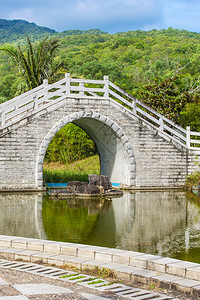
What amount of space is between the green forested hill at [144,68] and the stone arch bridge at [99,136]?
4.73 metres

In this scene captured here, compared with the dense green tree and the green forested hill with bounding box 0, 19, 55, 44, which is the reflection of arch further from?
the green forested hill with bounding box 0, 19, 55, 44

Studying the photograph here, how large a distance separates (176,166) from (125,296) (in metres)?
15.4

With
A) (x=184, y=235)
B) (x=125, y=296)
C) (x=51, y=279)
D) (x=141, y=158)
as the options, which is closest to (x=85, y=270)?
(x=51, y=279)

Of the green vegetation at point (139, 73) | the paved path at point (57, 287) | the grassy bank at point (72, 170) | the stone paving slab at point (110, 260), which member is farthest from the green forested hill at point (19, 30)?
the paved path at point (57, 287)

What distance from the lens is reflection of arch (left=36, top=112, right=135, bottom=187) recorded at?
18047mm

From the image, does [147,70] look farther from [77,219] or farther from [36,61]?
[77,219]

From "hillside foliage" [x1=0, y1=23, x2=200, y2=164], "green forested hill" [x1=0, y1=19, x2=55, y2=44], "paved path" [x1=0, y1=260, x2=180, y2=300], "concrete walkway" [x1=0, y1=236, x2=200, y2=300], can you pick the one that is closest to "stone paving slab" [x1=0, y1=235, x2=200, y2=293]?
"concrete walkway" [x1=0, y1=236, x2=200, y2=300]

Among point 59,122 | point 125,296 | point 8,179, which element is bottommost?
point 125,296

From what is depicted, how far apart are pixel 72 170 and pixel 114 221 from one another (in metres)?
15.9

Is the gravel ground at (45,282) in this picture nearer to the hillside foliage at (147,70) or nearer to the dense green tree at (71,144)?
the hillside foliage at (147,70)

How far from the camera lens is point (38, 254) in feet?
22.6

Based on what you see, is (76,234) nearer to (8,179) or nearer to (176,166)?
(8,179)

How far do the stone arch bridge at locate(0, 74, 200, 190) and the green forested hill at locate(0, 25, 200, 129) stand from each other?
4.73 meters

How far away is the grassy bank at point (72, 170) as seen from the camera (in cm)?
2239
